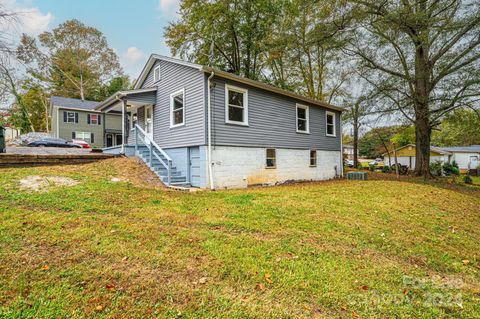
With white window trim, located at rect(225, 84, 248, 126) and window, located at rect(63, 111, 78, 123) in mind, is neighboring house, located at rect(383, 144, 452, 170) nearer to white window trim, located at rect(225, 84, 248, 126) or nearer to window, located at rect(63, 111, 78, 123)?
white window trim, located at rect(225, 84, 248, 126)

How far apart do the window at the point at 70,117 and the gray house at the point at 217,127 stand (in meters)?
17.7

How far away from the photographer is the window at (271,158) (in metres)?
11.1

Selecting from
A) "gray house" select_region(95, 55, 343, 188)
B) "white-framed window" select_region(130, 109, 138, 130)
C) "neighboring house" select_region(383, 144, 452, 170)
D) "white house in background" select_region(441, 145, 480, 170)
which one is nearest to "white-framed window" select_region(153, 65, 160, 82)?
"gray house" select_region(95, 55, 343, 188)

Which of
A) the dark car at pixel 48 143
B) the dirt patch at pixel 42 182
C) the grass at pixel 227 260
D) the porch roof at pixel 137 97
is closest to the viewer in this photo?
the grass at pixel 227 260

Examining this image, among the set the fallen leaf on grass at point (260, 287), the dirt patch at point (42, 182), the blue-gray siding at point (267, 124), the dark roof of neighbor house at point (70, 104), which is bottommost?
the fallen leaf on grass at point (260, 287)

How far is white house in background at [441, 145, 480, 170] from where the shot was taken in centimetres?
3186

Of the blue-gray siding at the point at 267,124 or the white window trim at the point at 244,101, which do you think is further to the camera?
the white window trim at the point at 244,101

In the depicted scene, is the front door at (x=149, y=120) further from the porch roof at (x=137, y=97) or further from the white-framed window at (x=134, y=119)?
the white-framed window at (x=134, y=119)

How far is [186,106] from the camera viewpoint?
979cm

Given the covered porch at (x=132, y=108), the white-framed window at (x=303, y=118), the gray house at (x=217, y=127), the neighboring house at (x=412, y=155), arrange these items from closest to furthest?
1. the gray house at (x=217, y=127)
2. the covered porch at (x=132, y=108)
3. the white-framed window at (x=303, y=118)
4. the neighboring house at (x=412, y=155)

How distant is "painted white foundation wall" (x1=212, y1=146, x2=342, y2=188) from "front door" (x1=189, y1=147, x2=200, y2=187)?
693mm

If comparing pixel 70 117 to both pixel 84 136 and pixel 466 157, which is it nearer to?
pixel 84 136

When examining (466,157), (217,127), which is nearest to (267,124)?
(217,127)

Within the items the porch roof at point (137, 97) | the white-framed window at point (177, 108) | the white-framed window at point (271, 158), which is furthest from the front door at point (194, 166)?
the porch roof at point (137, 97)
